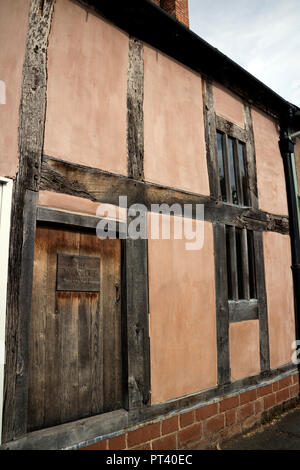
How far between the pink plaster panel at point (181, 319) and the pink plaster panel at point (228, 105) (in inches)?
80.7

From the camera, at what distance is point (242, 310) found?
192 inches

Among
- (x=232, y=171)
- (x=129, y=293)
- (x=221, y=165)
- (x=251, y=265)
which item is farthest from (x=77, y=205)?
(x=251, y=265)

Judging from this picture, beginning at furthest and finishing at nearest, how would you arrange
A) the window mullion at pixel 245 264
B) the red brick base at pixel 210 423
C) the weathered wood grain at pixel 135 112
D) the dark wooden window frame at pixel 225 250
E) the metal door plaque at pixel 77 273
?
1. the window mullion at pixel 245 264
2. the dark wooden window frame at pixel 225 250
3. the weathered wood grain at pixel 135 112
4. the red brick base at pixel 210 423
5. the metal door plaque at pixel 77 273

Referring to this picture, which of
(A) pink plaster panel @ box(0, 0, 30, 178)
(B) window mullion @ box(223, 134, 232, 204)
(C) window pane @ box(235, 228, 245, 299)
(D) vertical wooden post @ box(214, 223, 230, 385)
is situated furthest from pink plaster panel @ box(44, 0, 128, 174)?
(C) window pane @ box(235, 228, 245, 299)

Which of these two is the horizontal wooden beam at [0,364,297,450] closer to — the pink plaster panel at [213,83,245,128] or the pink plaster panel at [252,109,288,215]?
the pink plaster panel at [252,109,288,215]

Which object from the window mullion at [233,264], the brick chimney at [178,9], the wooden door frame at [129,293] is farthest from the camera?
the brick chimney at [178,9]

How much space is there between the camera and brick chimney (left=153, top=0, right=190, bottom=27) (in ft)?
21.3

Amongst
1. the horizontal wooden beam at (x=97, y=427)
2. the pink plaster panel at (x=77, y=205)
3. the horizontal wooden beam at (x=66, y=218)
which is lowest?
the horizontal wooden beam at (x=97, y=427)

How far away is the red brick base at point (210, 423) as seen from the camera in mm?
3344

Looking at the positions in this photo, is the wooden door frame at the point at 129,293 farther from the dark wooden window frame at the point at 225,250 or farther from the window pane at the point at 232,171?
the window pane at the point at 232,171

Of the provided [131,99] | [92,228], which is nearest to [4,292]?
[92,228]

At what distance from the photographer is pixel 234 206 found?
5047 mm

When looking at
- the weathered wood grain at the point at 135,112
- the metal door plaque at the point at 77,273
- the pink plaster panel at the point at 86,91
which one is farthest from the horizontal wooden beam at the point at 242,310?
the pink plaster panel at the point at 86,91
